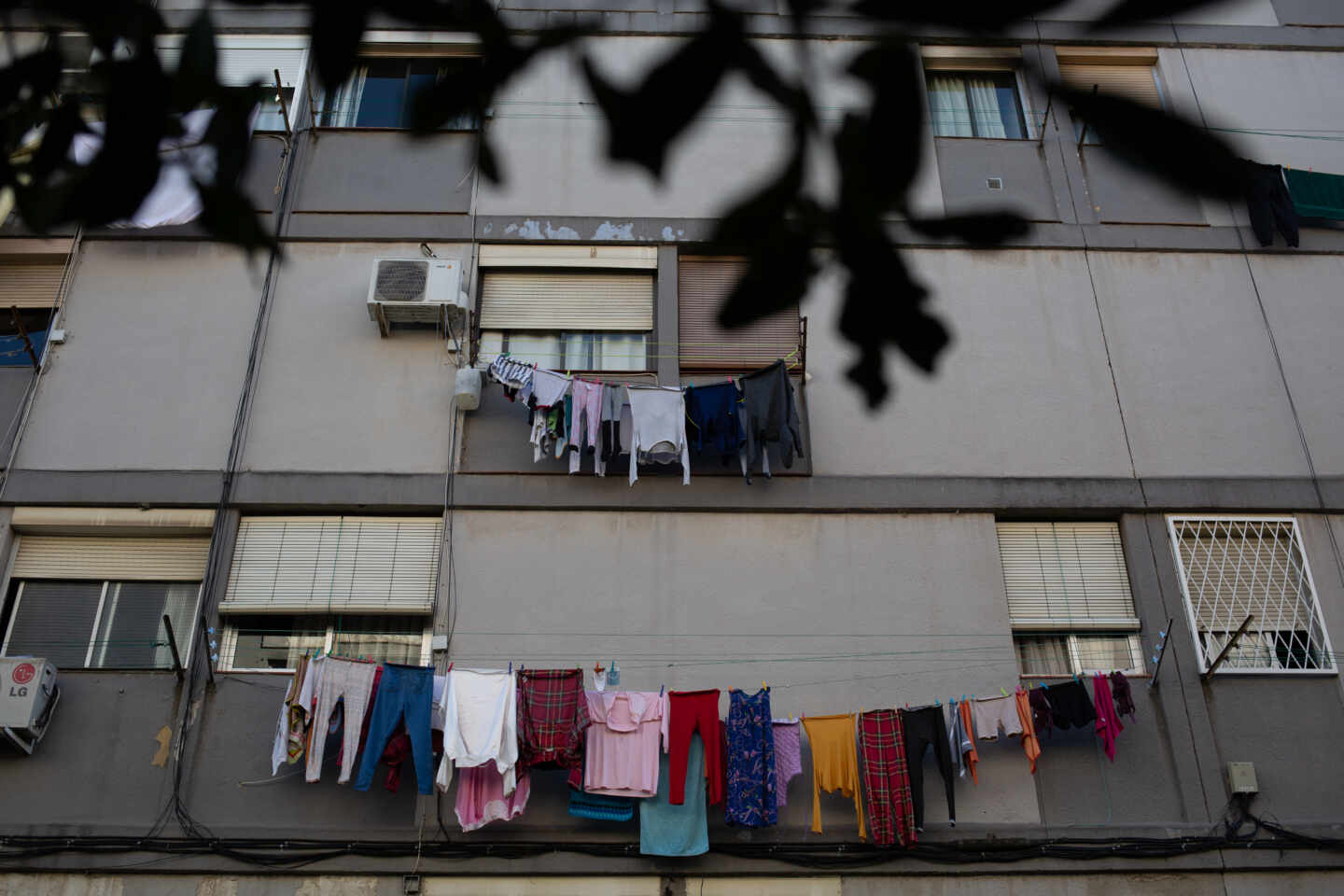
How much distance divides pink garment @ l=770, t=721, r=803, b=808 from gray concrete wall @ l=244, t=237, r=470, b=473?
11.9ft

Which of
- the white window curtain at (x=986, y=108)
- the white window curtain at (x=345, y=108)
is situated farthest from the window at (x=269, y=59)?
the white window curtain at (x=986, y=108)

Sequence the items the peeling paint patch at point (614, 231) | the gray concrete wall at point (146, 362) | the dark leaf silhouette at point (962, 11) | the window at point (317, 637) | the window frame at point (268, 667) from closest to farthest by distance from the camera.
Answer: the dark leaf silhouette at point (962, 11) < the window frame at point (268, 667) < the window at point (317, 637) < the gray concrete wall at point (146, 362) < the peeling paint patch at point (614, 231)

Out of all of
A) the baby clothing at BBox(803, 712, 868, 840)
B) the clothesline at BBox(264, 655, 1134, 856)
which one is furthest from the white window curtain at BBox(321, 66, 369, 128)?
the baby clothing at BBox(803, 712, 868, 840)

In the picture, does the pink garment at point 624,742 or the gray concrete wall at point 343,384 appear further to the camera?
the gray concrete wall at point 343,384

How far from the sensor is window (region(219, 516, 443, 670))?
984 cm

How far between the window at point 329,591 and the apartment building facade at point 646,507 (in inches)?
1.4

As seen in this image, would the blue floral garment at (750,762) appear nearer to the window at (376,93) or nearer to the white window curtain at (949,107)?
the white window curtain at (949,107)

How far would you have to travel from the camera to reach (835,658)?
382 inches

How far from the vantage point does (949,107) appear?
12.7 metres

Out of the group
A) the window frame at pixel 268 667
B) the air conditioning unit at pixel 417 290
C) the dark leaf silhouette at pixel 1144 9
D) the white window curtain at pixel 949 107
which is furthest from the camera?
the white window curtain at pixel 949 107

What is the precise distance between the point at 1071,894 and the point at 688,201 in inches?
271

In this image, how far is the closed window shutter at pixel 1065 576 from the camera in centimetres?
1015

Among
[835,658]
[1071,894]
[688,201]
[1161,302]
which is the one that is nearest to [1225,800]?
[1071,894]

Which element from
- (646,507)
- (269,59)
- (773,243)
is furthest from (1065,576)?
(269,59)
